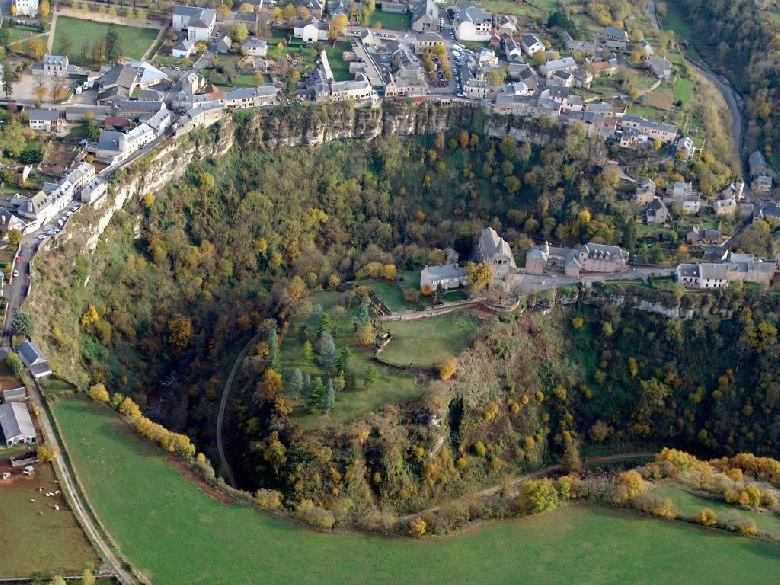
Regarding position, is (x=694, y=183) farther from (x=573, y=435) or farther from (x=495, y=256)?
(x=573, y=435)

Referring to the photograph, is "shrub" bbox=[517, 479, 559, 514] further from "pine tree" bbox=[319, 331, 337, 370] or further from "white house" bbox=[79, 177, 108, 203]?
"white house" bbox=[79, 177, 108, 203]

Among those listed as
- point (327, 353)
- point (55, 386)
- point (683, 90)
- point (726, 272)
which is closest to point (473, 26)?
point (683, 90)

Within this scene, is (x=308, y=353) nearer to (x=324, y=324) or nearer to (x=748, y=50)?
(x=324, y=324)

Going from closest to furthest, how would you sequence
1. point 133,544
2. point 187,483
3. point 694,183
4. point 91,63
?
point 133,544, point 187,483, point 694,183, point 91,63

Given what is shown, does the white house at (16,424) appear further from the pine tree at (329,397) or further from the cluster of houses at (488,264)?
the cluster of houses at (488,264)

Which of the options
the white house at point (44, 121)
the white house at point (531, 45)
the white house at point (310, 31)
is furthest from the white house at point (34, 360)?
the white house at point (531, 45)

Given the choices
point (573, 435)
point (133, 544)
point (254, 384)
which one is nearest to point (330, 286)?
point (254, 384)

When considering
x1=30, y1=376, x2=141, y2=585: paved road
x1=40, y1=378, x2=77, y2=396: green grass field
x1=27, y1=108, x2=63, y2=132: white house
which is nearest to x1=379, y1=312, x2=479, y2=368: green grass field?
x1=40, y1=378, x2=77, y2=396: green grass field
